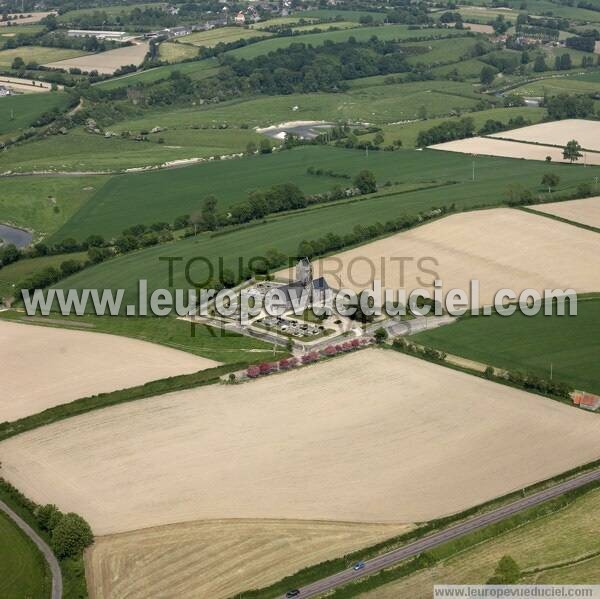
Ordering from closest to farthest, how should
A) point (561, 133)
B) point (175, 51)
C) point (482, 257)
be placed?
1. point (482, 257)
2. point (561, 133)
3. point (175, 51)

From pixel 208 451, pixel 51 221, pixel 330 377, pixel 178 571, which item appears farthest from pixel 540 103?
pixel 178 571

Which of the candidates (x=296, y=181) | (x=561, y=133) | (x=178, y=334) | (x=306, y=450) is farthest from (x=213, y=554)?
(x=561, y=133)

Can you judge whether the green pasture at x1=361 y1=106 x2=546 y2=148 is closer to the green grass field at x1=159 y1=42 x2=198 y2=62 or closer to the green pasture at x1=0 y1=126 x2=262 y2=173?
the green pasture at x1=0 y1=126 x2=262 y2=173

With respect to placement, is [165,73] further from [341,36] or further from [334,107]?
[341,36]

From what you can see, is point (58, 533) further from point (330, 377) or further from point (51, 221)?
point (51, 221)

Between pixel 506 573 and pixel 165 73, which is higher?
pixel 165 73

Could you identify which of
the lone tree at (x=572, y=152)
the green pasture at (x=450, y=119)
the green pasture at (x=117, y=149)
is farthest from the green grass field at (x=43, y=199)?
the lone tree at (x=572, y=152)
